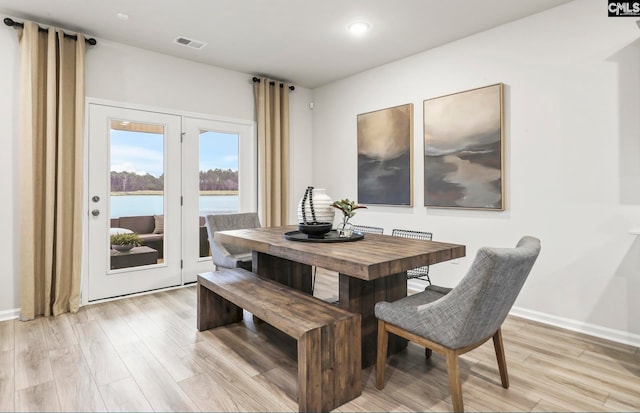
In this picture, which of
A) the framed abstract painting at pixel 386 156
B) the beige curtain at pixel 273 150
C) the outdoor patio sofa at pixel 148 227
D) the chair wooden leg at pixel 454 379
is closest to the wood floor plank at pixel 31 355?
the outdoor patio sofa at pixel 148 227

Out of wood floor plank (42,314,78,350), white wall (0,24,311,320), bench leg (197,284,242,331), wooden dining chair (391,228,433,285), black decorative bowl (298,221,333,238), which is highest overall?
white wall (0,24,311,320)

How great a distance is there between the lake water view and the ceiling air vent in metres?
1.67

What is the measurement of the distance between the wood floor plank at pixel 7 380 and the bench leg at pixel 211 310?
1.15 meters

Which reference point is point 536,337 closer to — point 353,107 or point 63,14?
point 353,107

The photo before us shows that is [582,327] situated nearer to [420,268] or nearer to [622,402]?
[622,402]

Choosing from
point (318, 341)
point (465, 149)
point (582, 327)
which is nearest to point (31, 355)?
point (318, 341)

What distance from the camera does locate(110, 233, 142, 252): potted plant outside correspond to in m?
3.80

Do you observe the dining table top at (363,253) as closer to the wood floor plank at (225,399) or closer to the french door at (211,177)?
the wood floor plank at (225,399)

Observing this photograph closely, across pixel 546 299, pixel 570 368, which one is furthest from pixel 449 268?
pixel 570 368

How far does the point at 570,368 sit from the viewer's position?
2.29 meters

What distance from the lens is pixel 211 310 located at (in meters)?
2.92

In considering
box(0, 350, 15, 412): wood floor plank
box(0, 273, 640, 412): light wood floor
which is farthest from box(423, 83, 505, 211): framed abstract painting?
box(0, 350, 15, 412): wood floor plank

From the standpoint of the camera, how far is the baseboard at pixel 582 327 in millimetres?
2675

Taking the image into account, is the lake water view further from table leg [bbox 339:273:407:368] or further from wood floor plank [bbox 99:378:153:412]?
table leg [bbox 339:273:407:368]
